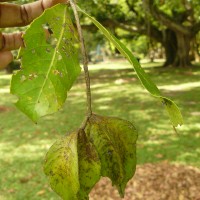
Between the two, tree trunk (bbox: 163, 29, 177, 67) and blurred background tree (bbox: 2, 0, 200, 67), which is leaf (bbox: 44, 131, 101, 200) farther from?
tree trunk (bbox: 163, 29, 177, 67)

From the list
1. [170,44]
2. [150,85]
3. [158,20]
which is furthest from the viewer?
[170,44]

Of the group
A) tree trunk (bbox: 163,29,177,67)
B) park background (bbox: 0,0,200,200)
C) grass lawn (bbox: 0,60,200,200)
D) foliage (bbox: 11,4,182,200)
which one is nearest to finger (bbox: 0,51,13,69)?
park background (bbox: 0,0,200,200)

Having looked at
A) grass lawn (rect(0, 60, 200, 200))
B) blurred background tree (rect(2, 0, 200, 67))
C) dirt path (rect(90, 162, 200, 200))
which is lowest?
grass lawn (rect(0, 60, 200, 200))

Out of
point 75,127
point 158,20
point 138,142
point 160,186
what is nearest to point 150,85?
point 160,186

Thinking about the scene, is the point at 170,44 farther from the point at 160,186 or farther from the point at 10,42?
the point at 10,42

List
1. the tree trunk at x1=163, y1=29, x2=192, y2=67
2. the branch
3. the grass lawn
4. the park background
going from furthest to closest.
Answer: the tree trunk at x1=163, y1=29, x2=192, y2=67 < the branch < the grass lawn < the park background

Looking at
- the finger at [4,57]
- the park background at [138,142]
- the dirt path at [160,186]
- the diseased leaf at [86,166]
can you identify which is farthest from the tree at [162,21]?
the diseased leaf at [86,166]
